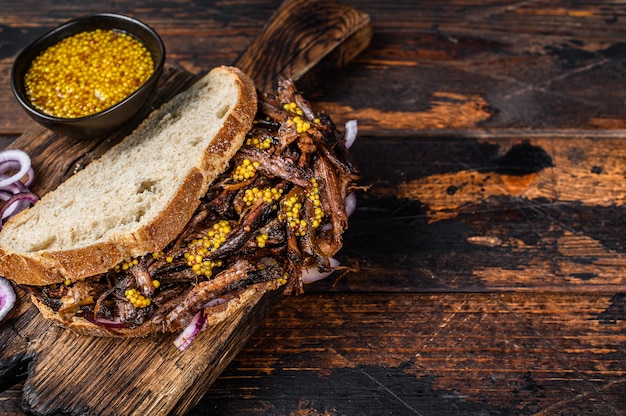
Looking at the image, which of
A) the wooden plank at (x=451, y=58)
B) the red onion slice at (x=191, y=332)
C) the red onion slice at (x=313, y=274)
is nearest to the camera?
the red onion slice at (x=191, y=332)

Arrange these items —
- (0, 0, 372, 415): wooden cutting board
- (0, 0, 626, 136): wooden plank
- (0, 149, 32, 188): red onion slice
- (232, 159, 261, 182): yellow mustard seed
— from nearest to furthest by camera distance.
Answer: (0, 0, 372, 415): wooden cutting board, (232, 159, 261, 182): yellow mustard seed, (0, 149, 32, 188): red onion slice, (0, 0, 626, 136): wooden plank

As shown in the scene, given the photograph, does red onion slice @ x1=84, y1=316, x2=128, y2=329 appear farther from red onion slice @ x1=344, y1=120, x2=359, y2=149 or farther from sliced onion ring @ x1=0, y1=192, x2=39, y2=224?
red onion slice @ x1=344, y1=120, x2=359, y2=149

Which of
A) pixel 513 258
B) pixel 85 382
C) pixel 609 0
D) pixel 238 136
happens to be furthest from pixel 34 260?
pixel 609 0

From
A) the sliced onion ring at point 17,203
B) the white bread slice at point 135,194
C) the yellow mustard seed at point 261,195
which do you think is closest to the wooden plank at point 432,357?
the yellow mustard seed at point 261,195

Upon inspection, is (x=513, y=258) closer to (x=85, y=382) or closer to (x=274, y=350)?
(x=274, y=350)

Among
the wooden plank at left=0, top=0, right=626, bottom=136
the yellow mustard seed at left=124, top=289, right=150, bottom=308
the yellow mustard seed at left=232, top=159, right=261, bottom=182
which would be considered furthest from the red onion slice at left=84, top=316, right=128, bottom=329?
the wooden plank at left=0, top=0, right=626, bottom=136

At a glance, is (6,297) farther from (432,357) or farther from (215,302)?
(432,357)

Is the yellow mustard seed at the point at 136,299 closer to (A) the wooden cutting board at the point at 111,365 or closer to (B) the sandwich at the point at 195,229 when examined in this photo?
(B) the sandwich at the point at 195,229
